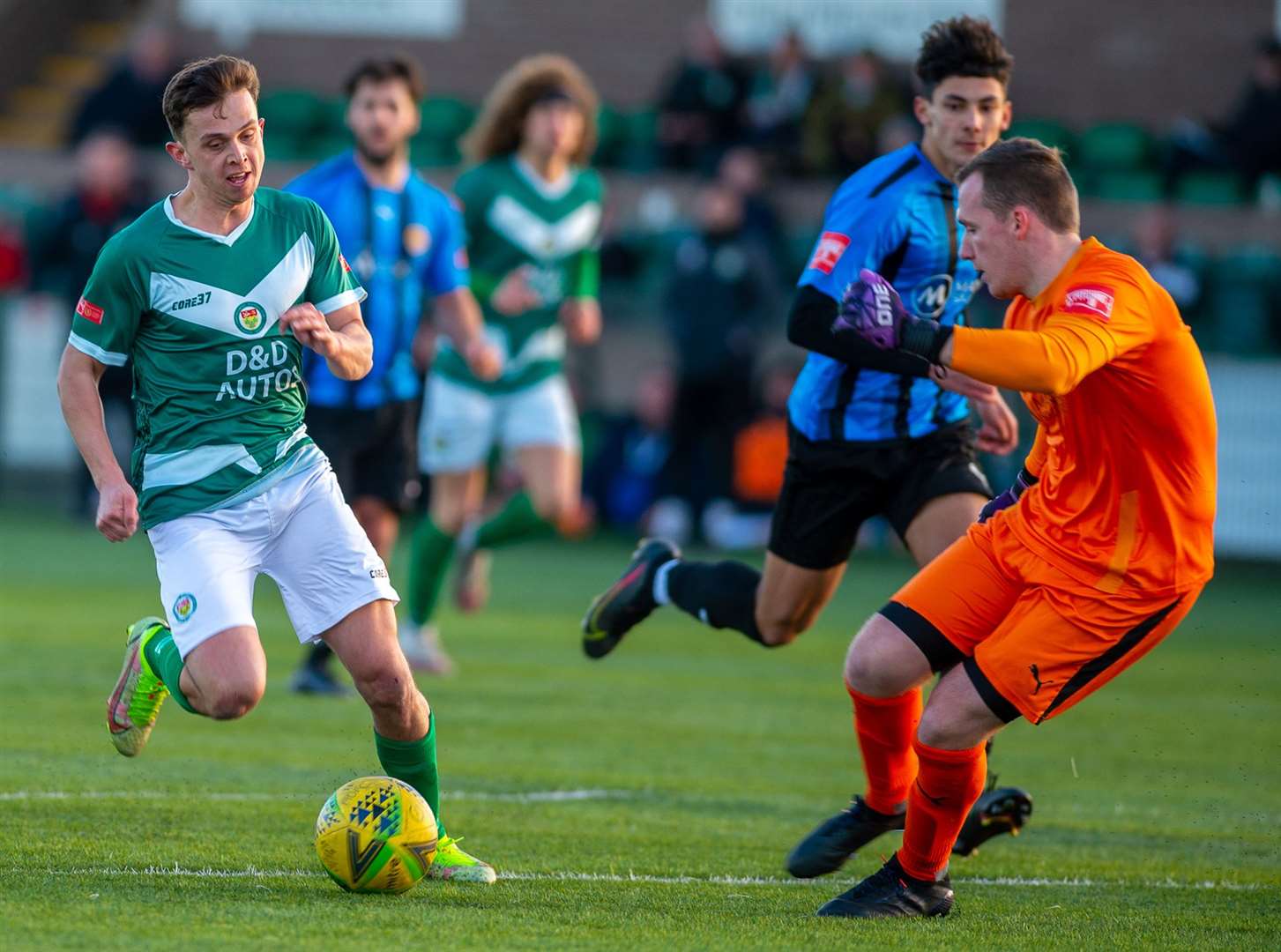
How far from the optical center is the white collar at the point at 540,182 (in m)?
10.8

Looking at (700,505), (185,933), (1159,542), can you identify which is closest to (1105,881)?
(1159,542)

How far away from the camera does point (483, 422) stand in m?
10.4

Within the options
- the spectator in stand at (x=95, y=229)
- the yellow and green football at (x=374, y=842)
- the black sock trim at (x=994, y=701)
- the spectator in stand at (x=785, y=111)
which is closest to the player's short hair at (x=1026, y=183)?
the black sock trim at (x=994, y=701)

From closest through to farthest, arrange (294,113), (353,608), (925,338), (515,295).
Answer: (925,338), (353,608), (515,295), (294,113)

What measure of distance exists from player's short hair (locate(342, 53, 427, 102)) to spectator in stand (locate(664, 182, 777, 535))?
23.7ft

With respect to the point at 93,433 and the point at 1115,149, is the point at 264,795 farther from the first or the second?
the point at 1115,149

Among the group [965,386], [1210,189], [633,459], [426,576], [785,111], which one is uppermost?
[785,111]

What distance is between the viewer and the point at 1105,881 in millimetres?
5988

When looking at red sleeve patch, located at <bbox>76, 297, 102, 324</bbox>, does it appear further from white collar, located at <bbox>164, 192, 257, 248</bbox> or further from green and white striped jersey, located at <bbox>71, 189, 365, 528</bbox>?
white collar, located at <bbox>164, 192, 257, 248</bbox>

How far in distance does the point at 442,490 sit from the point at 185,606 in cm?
494

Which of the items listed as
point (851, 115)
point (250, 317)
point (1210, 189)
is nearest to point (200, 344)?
point (250, 317)

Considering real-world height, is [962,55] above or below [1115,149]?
above

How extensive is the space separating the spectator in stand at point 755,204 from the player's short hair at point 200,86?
11.1 metres

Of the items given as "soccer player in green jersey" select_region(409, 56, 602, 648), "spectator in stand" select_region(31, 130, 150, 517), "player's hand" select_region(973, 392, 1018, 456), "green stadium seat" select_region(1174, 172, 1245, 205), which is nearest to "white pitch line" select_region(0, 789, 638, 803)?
"player's hand" select_region(973, 392, 1018, 456)
